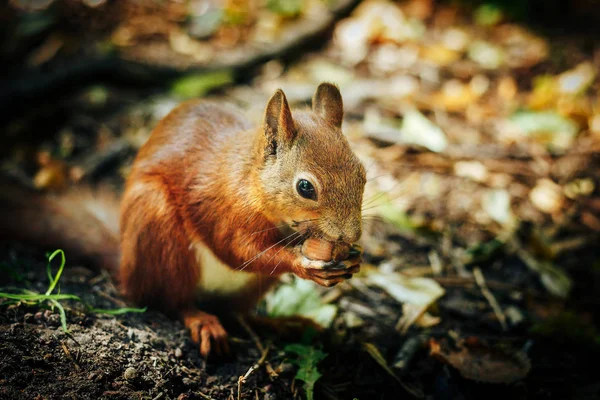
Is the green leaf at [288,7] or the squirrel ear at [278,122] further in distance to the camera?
the green leaf at [288,7]

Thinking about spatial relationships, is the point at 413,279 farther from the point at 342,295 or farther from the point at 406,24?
the point at 406,24

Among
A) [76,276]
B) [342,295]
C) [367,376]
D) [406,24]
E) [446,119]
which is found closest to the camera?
[367,376]

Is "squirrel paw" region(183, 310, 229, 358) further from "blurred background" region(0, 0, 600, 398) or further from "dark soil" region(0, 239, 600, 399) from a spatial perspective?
"blurred background" region(0, 0, 600, 398)

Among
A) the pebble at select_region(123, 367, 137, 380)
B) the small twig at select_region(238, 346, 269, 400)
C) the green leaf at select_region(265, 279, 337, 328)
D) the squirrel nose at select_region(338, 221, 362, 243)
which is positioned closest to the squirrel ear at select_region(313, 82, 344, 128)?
the squirrel nose at select_region(338, 221, 362, 243)

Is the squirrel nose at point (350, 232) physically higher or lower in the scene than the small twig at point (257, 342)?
higher

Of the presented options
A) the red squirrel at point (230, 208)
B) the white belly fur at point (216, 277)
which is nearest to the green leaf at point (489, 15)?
the red squirrel at point (230, 208)

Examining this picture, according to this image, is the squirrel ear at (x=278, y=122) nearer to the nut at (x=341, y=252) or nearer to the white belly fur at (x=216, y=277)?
the nut at (x=341, y=252)

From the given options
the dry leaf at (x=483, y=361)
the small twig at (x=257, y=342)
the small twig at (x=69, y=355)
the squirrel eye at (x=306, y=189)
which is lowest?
the dry leaf at (x=483, y=361)

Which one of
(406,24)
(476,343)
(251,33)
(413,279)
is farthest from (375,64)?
(476,343)

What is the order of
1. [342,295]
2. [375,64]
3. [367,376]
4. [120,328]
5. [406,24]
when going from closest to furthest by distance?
[120,328] < [367,376] < [342,295] < [375,64] < [406,24]
